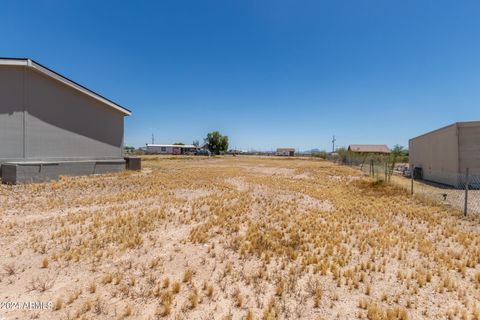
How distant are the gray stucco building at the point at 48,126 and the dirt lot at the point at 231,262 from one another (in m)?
4.55

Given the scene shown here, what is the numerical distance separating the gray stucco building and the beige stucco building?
20.6 metres

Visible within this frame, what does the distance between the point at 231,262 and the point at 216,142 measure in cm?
7886

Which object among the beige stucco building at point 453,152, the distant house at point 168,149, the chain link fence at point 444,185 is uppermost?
the distant house at point 168,149

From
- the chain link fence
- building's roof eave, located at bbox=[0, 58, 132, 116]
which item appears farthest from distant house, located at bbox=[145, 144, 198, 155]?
the chain link fence

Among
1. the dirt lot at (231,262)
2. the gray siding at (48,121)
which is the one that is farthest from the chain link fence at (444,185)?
the gray siding at (48,121)

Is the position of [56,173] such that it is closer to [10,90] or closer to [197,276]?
[10,90]

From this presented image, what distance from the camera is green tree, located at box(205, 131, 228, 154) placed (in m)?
82.3

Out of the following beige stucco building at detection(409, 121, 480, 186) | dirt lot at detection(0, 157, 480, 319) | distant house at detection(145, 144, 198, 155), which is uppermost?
distant house at detection(145, 144, 198, 155)

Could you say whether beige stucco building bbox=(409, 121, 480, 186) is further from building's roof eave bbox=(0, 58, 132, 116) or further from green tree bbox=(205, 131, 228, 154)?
green tree bbox=(205, 131, 228, 154)

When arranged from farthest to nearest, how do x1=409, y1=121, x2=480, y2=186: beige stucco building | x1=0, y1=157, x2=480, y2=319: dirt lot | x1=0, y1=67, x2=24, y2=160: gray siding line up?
1. x1=409, y1=121, x2=480, y2=186: beige stucco building
2. x1=0, y1=67, x2=24, y2=160: gray siding
3. x1=0, y1=157, x2=480, y2=319: dirt lot

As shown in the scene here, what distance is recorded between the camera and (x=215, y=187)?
1305 centimetres

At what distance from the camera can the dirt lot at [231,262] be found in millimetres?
3193

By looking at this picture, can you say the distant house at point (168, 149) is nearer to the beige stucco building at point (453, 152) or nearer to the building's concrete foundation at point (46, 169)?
the building's concrete foundation at point (46, 169)

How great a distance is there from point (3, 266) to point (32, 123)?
12016 mm
